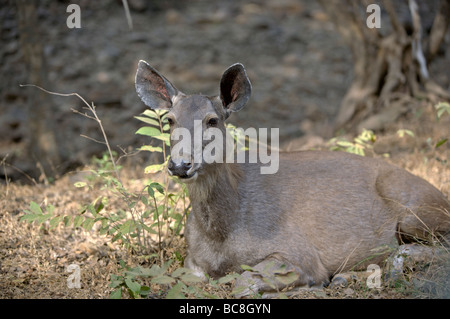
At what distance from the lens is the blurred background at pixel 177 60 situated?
15359 millimetres

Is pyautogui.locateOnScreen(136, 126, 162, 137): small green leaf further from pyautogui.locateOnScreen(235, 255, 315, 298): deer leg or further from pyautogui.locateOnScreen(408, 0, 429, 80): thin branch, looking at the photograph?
pyautogui.locateOnScreen(408, 0, 429, 80): thin branch

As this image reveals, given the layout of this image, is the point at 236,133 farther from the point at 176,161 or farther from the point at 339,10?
the point at 339,10

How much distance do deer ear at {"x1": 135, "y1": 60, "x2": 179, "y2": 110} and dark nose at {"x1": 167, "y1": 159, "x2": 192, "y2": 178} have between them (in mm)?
1120

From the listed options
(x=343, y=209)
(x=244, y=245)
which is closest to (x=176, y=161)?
(x=244, y=245)

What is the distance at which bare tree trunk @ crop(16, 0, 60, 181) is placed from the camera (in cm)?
1031

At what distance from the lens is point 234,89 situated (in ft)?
18.5

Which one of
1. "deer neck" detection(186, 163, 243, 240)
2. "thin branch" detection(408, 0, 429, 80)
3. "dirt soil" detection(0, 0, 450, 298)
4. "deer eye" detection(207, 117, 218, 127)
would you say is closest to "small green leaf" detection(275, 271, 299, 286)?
"deer neck" detection(186, 163, 243, 240)

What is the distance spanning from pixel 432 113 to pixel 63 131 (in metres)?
9.89

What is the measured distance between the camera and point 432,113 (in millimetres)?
9844

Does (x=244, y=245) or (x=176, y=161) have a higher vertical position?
(x=176, y=161)

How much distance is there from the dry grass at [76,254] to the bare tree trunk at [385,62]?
1931 millimetres

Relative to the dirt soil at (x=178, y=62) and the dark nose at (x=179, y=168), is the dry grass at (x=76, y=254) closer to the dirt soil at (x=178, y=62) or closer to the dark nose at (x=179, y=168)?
the dark nose at (x=179, y=168)

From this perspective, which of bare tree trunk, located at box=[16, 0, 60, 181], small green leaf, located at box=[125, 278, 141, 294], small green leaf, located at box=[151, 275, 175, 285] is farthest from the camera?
bare tree trunk, located at box=[16, 0, 60, 181]

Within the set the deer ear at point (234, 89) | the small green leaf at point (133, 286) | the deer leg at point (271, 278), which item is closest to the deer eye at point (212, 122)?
the deer ear at point (234, 89)
